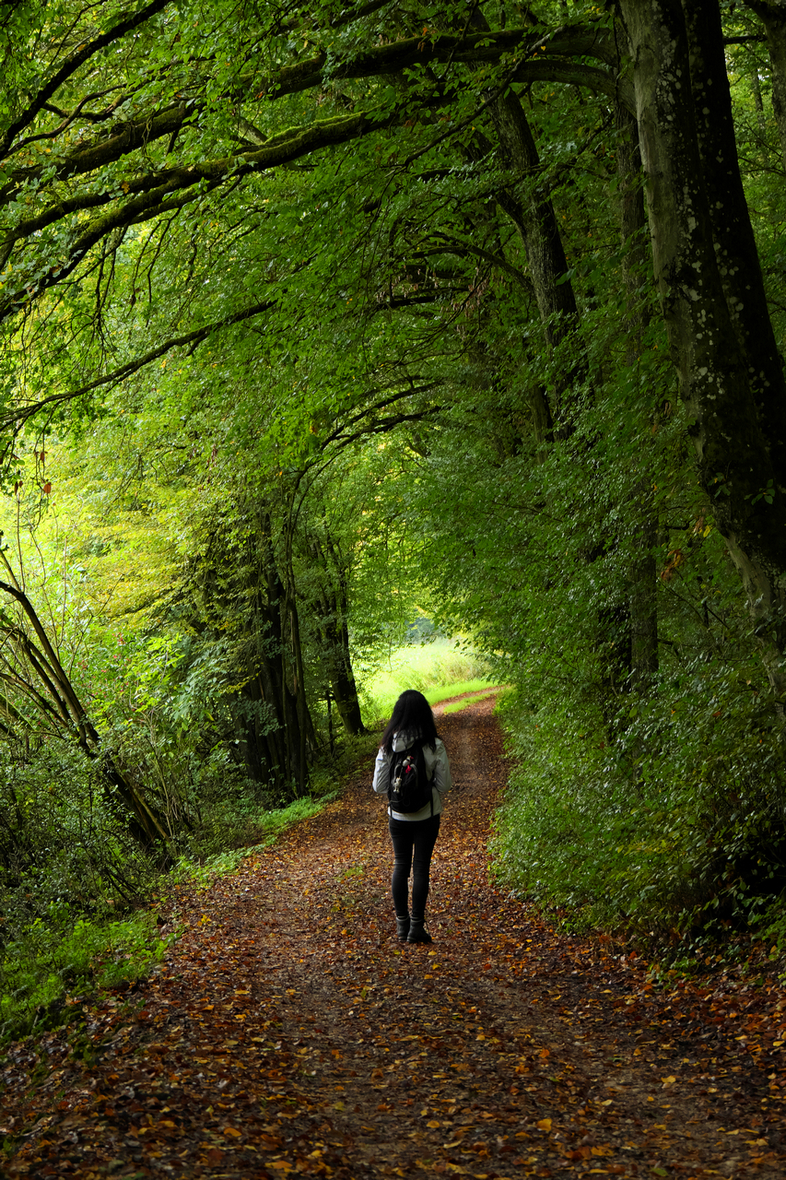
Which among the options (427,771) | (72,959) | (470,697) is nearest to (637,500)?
(427,771)

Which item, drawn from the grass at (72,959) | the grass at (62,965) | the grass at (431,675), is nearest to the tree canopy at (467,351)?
the grass at (72,959)

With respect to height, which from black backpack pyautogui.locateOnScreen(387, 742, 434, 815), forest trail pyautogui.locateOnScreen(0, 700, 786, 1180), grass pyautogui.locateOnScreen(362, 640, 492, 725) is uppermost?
black backpack pyautogui.locateOnScreen(387, 742, 434, 815)

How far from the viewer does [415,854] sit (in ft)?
23.9

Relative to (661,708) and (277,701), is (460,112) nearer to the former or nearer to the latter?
(661,708)

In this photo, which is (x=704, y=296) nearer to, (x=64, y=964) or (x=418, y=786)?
(x=418, y=786)

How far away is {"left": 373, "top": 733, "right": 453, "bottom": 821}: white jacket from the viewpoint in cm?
716

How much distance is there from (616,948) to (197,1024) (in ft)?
10.1

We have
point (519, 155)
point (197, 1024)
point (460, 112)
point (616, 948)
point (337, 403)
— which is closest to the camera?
point (197, 1024)

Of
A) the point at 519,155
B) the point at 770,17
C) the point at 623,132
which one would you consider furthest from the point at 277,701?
the point at 770,17

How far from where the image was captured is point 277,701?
2027cm

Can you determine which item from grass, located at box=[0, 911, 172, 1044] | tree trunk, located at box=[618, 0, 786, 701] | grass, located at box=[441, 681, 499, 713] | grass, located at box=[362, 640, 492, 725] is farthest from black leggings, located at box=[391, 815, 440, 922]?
grass, located at box=[362, 640, 492, 725]

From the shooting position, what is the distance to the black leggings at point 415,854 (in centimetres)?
728

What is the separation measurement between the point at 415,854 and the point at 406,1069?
273cm

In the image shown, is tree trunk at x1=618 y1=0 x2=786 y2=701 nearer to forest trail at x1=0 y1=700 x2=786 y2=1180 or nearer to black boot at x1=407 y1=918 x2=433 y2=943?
forest trail at x1=0 y1=700 x2=786 y2=1180
